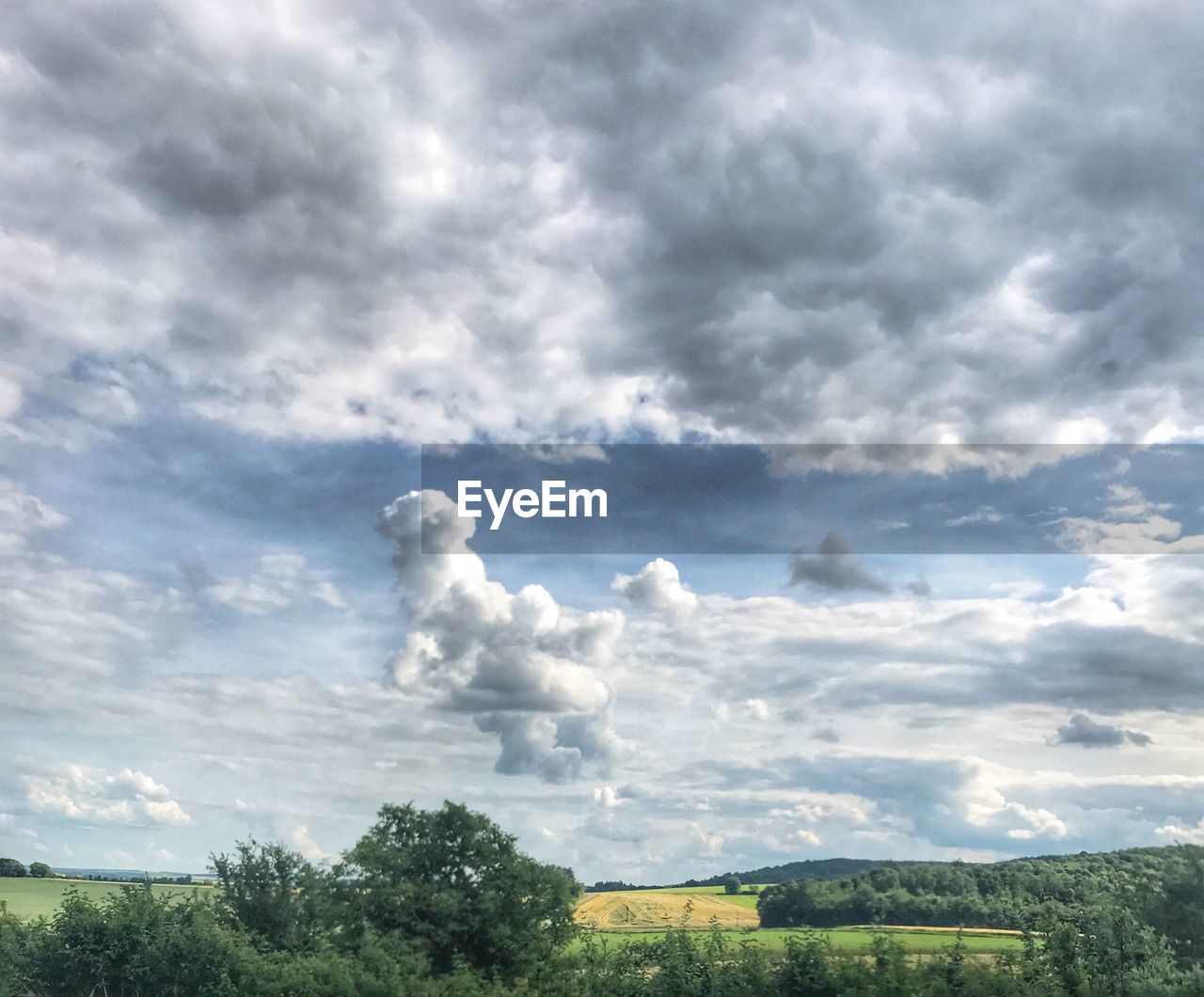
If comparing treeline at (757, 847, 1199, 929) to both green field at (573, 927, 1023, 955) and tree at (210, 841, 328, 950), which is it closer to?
green field at (573, 927, 1023, 955)

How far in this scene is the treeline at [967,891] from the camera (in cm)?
3334

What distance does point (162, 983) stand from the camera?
109 ft

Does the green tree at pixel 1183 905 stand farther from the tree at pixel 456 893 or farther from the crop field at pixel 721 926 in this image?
the tree at pixel 456 893

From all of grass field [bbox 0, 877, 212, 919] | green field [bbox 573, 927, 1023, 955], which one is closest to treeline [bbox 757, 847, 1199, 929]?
green field [bbox 573, 927, 1023, 955]

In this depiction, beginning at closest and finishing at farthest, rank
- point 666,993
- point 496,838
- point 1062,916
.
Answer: point 666,993, point 1062,916, point 496,838

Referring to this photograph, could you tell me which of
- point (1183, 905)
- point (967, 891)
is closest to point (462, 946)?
point (967, 891)

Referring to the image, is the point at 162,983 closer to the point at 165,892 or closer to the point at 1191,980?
the point at 165,892

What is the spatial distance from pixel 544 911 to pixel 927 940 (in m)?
12.7

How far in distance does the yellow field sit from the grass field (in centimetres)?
1631

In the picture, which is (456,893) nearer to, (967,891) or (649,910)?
(649,910)

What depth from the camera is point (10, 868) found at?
76.0 metres

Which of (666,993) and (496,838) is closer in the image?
(666,993)

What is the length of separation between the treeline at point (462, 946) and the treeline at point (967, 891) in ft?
7.74

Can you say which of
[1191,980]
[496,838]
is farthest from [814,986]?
[496,838]
